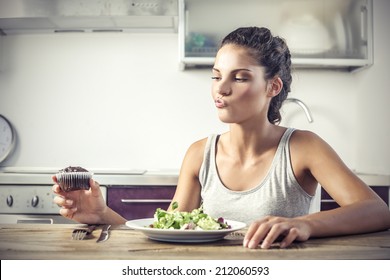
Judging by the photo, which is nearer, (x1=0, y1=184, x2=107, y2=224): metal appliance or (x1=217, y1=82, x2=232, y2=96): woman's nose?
(x1=217, y1=82, x2=232, y2=96): woman's nose

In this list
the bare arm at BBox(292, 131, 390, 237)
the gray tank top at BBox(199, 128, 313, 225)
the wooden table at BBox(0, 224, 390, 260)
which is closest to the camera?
the wooden table at BBox(0, 224, 390, 260)

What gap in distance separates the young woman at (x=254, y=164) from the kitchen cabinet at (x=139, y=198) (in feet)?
1.57

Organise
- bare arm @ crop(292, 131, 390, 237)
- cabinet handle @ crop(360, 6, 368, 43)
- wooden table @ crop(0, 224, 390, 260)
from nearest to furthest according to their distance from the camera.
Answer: wooden table @ crop(0, 224, 390, 260) → bare arm @ crop(292, 131, 390, 237) → cabinet handle @ crop(360, 6, 368, 43)

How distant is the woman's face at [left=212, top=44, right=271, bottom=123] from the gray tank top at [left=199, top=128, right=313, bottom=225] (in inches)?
4.2

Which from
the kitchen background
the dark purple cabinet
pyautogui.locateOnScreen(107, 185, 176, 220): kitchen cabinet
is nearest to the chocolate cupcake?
pyautogui.locateOnScreen(107, 185, 176, 220): kitchen cabinet

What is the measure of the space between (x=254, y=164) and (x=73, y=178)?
0.40 meters

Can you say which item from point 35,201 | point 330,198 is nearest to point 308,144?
point 330,198

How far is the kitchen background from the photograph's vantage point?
Answer: 1994mm

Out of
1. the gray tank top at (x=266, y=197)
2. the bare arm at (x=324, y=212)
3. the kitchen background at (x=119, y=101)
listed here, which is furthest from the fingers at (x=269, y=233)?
the kitchen background at (x=119, y=101)

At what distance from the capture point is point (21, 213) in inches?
61.2

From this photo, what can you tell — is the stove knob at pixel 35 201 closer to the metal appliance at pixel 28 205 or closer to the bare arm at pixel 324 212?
the metal appliance at pixel 28 205

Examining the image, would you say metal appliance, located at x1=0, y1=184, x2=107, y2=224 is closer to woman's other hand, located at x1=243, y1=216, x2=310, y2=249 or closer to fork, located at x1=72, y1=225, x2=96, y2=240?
fork, located at x1=72, y1=225, x2=96, y2=240

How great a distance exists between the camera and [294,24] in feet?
6.05

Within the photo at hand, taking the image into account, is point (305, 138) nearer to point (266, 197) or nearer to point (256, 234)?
point (266, 197)
